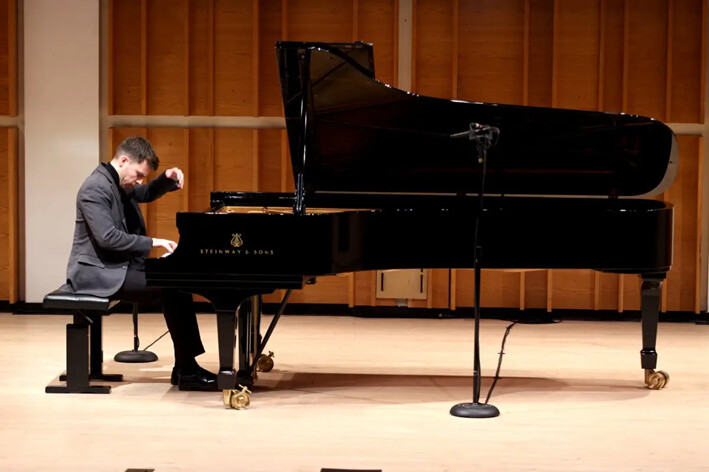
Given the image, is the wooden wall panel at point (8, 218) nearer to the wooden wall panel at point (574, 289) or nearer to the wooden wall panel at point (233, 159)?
the wooden wall panel at point (233, 159)

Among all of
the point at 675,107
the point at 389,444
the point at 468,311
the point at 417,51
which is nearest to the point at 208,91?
the point at 417,51

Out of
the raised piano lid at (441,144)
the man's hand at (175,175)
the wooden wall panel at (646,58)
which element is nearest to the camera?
the raised piano lid at (441,144)

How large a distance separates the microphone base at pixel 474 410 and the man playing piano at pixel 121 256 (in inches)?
46.5

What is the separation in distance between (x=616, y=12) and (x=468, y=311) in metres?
2.42

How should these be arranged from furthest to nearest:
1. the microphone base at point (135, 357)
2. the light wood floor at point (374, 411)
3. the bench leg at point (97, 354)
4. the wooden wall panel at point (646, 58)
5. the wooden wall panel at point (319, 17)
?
the wooden wall panel at point (319, 17)
the wooden wall panel at point (646, 58)
the microphone base at point (135, 357)
the bench leg at point (97, 354)
the light wood floor at point (374, 411)

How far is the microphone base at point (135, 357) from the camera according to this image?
544 centimetres

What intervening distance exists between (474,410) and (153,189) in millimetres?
2063

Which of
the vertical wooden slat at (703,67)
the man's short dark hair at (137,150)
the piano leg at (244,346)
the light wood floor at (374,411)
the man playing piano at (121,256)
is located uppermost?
the vertical wooden slat at (703,67)

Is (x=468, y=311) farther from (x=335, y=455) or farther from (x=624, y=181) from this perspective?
(x=335, y=455)

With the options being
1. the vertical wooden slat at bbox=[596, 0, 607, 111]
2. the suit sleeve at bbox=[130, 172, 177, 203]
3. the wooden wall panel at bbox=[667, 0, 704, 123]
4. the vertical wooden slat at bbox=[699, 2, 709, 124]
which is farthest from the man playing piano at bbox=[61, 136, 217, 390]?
the vertical wooden slat at bbox=[699, 2, 709, 124]

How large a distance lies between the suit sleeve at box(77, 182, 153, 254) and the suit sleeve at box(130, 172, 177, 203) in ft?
1.91

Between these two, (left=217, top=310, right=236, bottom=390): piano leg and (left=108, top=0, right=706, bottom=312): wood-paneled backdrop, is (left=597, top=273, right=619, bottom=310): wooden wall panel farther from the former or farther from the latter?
(left=217, top=310, right=236, bottom=390): piano leg

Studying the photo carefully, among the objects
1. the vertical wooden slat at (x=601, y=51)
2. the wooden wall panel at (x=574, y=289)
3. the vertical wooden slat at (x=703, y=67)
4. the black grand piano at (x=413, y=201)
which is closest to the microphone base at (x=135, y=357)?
the black grand piano at (x=413, y=201)

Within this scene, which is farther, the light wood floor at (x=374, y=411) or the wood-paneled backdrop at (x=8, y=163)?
the wood-paneled backdrop at (x=8, y=163)
